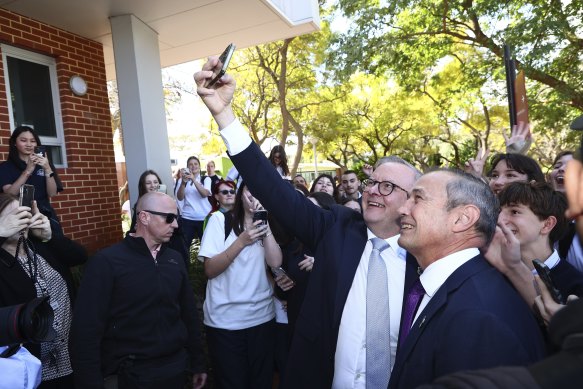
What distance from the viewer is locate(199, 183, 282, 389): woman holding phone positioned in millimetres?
3645

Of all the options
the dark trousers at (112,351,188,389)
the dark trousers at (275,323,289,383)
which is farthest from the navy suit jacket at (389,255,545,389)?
the dark trousers at (275,323,289,383)

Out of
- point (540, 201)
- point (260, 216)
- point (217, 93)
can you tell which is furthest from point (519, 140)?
point (217, 93)

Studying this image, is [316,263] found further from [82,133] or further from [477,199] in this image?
[82,133]

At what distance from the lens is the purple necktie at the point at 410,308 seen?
6.73 feet

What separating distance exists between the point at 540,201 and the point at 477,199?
1031 mm

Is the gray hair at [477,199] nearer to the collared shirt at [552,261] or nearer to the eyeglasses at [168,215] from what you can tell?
the collared shirt at [552,261]

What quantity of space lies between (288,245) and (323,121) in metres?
23.5

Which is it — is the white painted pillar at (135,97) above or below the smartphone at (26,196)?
above

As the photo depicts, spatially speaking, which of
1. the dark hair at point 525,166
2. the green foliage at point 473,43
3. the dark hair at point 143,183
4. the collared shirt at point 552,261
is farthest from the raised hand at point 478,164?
the green foliage at point 473,43

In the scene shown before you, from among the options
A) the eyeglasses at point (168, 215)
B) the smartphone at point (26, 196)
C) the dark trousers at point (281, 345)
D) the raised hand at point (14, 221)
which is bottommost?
the dark trousers at point (281, 345)

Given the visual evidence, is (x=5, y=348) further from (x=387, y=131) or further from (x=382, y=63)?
(x=387, y=131)

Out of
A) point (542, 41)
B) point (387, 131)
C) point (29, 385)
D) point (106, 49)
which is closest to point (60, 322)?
point (29, 385)

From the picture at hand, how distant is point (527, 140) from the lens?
14.5ft

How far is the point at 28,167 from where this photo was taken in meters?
4.39
